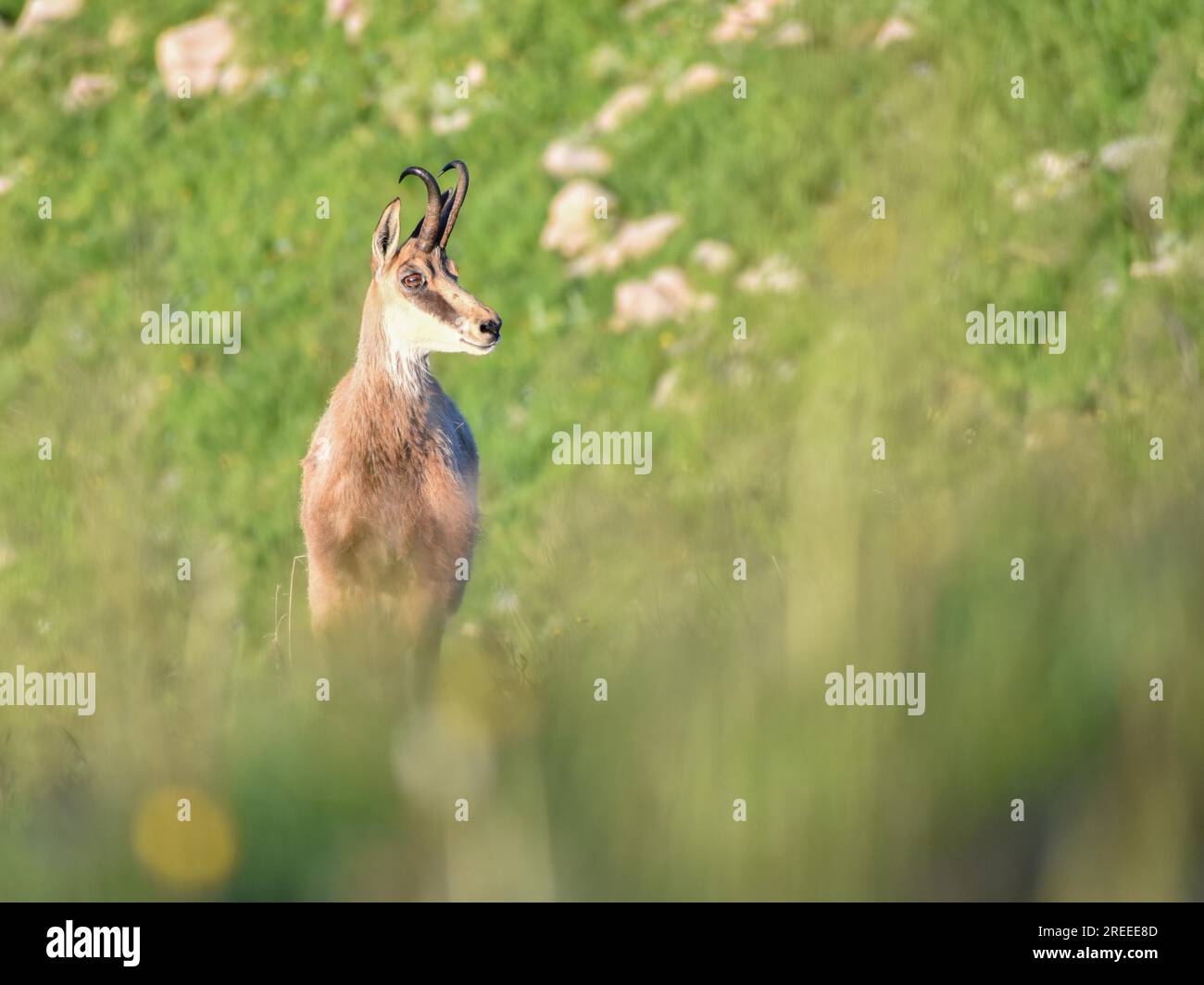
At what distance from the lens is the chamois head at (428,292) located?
30.6ft

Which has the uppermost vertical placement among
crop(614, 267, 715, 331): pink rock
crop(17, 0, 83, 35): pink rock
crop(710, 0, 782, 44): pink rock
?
crop(17, 0, 83, 35): pink rock

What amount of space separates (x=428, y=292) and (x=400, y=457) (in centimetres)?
106

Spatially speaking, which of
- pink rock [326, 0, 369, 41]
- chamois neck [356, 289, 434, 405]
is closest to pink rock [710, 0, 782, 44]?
pink rock [326, 0, 369, 41]

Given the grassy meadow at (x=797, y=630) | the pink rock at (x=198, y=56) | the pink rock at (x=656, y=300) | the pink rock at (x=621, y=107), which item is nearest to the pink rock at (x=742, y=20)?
the pink rock at (x=621, y=107)

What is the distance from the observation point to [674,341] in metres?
14.6

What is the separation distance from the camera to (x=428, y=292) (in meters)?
9.38

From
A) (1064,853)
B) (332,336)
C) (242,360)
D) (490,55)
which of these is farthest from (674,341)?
(1064,853)

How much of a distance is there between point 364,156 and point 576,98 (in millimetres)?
2588

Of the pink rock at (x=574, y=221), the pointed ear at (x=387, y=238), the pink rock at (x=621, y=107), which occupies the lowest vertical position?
the pointed ear at (x=387, y=238)

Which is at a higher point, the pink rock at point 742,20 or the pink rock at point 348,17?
the pink rock at point 348,17

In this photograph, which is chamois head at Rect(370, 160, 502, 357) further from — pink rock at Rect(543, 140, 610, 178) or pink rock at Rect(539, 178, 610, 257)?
pink rock at Rect(543, 140, 610, 178)

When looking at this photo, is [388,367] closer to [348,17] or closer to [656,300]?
[656,300]

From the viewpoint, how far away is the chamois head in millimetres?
9312

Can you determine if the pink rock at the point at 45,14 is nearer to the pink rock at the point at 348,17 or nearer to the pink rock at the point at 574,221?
the pink rock at the point at 348,17
